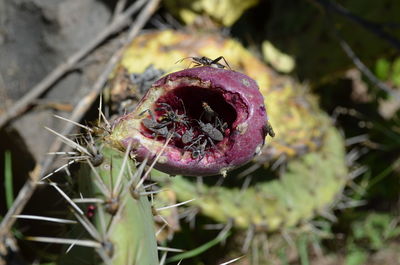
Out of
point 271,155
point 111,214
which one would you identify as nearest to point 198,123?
point 111,214

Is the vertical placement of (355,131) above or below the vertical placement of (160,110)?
below

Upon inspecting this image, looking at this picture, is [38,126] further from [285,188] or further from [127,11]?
[285,188]

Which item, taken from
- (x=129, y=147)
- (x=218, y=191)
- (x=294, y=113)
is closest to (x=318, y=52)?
(x=294, y=113)

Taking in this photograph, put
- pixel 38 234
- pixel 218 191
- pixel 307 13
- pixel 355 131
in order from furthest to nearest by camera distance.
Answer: pixel 355 131, pixel 307 13, pixel 38 234, pixel 218 191

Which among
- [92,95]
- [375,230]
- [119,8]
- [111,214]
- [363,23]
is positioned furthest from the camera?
[375,230]

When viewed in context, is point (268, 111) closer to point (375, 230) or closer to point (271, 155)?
point (271, 155)

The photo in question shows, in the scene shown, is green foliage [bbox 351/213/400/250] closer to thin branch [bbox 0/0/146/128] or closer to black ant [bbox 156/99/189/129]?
thin branch [bbox 0/0/146/128]

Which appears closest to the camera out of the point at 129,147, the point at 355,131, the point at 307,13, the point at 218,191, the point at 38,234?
the point at 129,147
